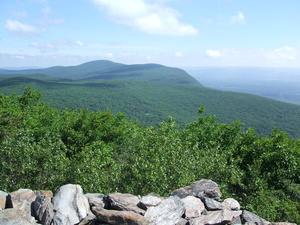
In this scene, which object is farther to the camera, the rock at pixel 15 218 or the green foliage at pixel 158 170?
the green foliage at pixel 158 170

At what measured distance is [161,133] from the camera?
1972 centimetres

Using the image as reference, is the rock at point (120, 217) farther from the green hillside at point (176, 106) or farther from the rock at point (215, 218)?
the green hillside at point (176, 106)

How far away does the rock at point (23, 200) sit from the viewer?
1114 centimetres

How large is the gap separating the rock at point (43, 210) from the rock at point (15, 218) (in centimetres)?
29

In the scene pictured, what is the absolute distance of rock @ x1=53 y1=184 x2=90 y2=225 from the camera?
10.5 m

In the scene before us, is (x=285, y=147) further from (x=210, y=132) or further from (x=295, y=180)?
(x=210, y=132)

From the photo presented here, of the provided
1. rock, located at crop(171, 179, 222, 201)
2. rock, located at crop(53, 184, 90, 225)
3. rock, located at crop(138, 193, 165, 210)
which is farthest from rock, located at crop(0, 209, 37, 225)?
rock, located at crop(171, 179, 222, 201)

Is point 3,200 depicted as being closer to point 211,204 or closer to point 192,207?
point 192,207

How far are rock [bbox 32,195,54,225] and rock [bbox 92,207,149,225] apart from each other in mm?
1867

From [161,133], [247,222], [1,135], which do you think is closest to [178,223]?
[247,222]

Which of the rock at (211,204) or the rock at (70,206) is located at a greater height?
the rock at (70,206)

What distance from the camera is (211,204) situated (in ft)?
41.5

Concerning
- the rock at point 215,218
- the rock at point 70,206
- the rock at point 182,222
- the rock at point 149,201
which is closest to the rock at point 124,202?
the rock at point 149,201

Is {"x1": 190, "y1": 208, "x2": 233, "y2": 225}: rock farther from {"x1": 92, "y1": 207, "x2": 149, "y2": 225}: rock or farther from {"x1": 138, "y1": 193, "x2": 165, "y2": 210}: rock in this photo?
{"x1": 92, "y1": 207, "x2": 149, "y2": 225}: rock
